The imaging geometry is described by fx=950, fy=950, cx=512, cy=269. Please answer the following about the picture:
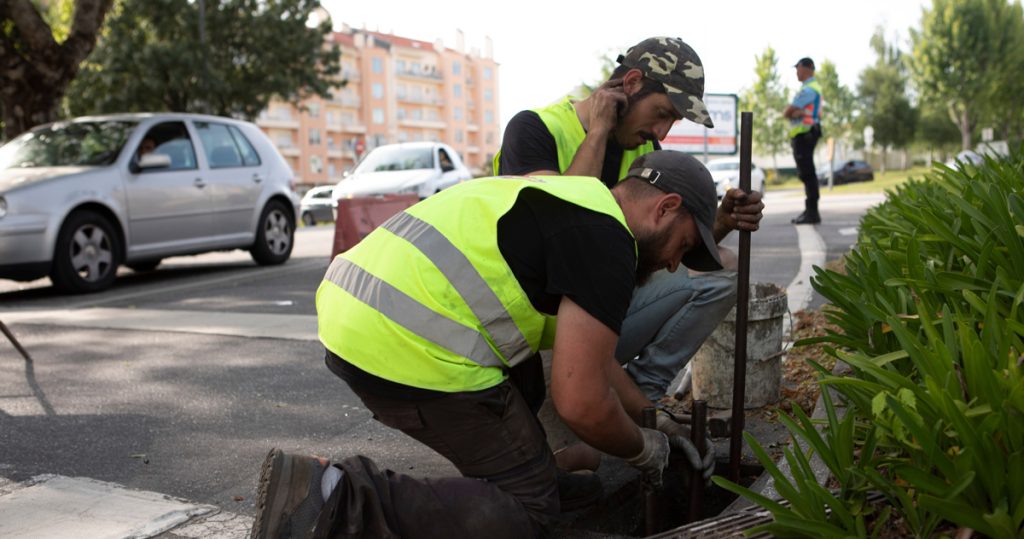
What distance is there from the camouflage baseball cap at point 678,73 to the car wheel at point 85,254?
22.9 ft

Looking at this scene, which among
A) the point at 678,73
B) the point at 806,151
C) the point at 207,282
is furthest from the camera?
Result: the point at 806,151

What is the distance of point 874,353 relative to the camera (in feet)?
8.82

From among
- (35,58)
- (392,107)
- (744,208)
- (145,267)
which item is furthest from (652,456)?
(392,107)

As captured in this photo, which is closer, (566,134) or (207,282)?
(566,134)

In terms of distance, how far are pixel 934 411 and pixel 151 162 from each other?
8.97 m

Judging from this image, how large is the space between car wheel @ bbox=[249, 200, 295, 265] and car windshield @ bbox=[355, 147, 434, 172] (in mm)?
4634

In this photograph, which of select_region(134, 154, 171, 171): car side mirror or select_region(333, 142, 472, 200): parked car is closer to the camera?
select_region(134, 154, 171, 171): car side mirror

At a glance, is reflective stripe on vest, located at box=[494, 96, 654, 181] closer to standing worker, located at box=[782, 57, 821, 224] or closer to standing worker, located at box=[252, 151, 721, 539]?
standing worker, located at box=[252, 151, 721, 539]

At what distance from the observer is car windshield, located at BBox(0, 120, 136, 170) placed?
934 centimetres

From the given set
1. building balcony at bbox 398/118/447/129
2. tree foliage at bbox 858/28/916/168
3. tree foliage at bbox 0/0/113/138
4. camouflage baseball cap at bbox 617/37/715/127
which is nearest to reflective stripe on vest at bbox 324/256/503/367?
camouflage baseball cap at bbox 617/37/715/127

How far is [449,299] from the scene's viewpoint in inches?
96.0

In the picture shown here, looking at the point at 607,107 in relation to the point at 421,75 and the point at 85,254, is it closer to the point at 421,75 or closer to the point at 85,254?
the point at 85,254

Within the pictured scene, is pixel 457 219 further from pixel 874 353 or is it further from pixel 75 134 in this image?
pixel 75 134

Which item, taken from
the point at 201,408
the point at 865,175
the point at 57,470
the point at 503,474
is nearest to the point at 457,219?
the point at 503,474
